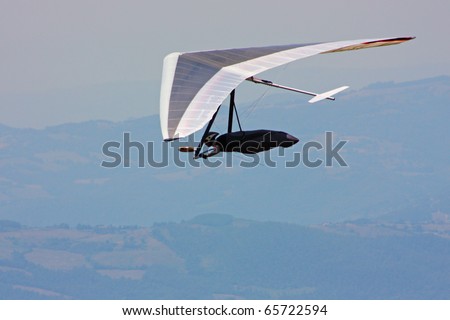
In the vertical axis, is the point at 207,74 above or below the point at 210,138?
above

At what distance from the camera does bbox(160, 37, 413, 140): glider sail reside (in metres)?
36.6

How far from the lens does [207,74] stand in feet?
137

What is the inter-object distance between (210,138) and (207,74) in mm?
2537

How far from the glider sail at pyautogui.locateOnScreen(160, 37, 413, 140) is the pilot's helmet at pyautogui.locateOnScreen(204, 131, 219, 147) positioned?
1.54 meters

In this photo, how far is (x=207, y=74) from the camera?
137 feet

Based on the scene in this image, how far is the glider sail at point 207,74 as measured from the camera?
3656cm

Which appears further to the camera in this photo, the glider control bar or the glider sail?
the glider control bar

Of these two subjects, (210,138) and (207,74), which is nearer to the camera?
(210,138)

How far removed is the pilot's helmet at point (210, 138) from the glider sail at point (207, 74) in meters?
1.54

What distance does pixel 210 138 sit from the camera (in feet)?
133
